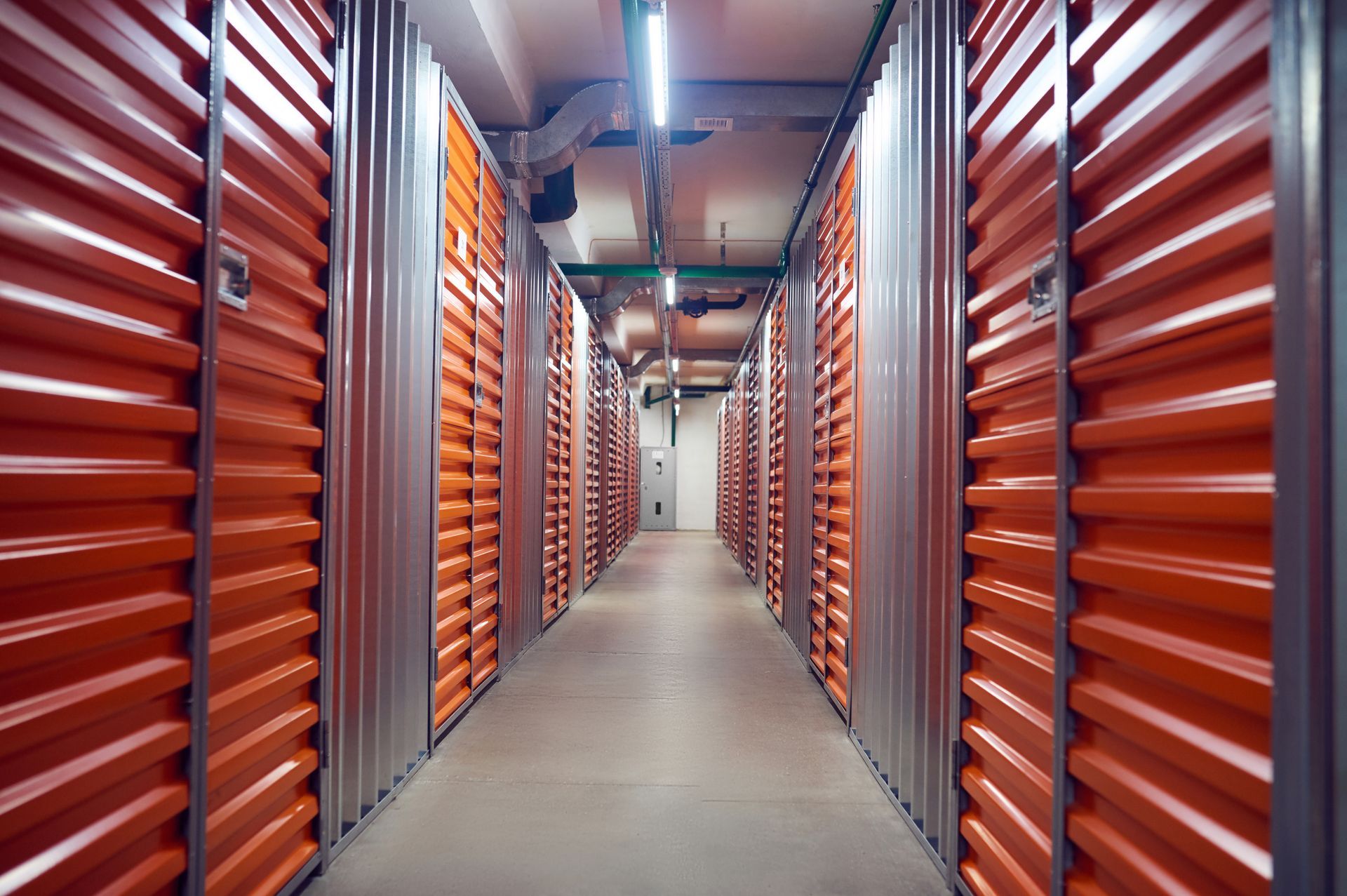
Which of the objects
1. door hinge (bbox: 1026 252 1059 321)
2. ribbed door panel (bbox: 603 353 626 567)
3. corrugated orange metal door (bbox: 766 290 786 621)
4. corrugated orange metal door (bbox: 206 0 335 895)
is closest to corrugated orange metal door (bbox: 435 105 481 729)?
corrugated orange metal door (bbox: 206 0 335 895)

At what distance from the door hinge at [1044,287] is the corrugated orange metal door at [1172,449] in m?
0.10

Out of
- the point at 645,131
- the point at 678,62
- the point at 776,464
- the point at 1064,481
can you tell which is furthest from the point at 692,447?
the point at 1064,481

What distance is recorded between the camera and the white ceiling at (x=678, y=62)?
5.01 m

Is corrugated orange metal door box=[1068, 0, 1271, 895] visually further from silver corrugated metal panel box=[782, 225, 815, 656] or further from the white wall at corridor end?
the white wall at corridor end

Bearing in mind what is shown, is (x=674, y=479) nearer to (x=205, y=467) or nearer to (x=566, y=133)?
(x=566, y=133)

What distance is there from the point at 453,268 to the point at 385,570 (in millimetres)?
1738

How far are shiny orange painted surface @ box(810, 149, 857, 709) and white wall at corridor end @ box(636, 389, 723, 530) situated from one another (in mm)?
17471

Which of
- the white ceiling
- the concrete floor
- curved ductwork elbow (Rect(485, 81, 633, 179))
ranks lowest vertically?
the concrete floor

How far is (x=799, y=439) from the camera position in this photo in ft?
20.0

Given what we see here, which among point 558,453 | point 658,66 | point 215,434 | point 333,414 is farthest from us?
point 558,453

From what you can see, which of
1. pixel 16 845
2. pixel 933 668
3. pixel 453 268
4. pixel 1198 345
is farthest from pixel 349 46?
pixel 933 668

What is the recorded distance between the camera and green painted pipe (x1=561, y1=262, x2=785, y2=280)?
9195 mm

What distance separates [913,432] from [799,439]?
3059 millimetres

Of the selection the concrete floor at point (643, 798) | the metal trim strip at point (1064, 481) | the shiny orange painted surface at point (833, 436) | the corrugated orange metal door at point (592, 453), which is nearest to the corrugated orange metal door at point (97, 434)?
the concrete floor at point (643, 798)
